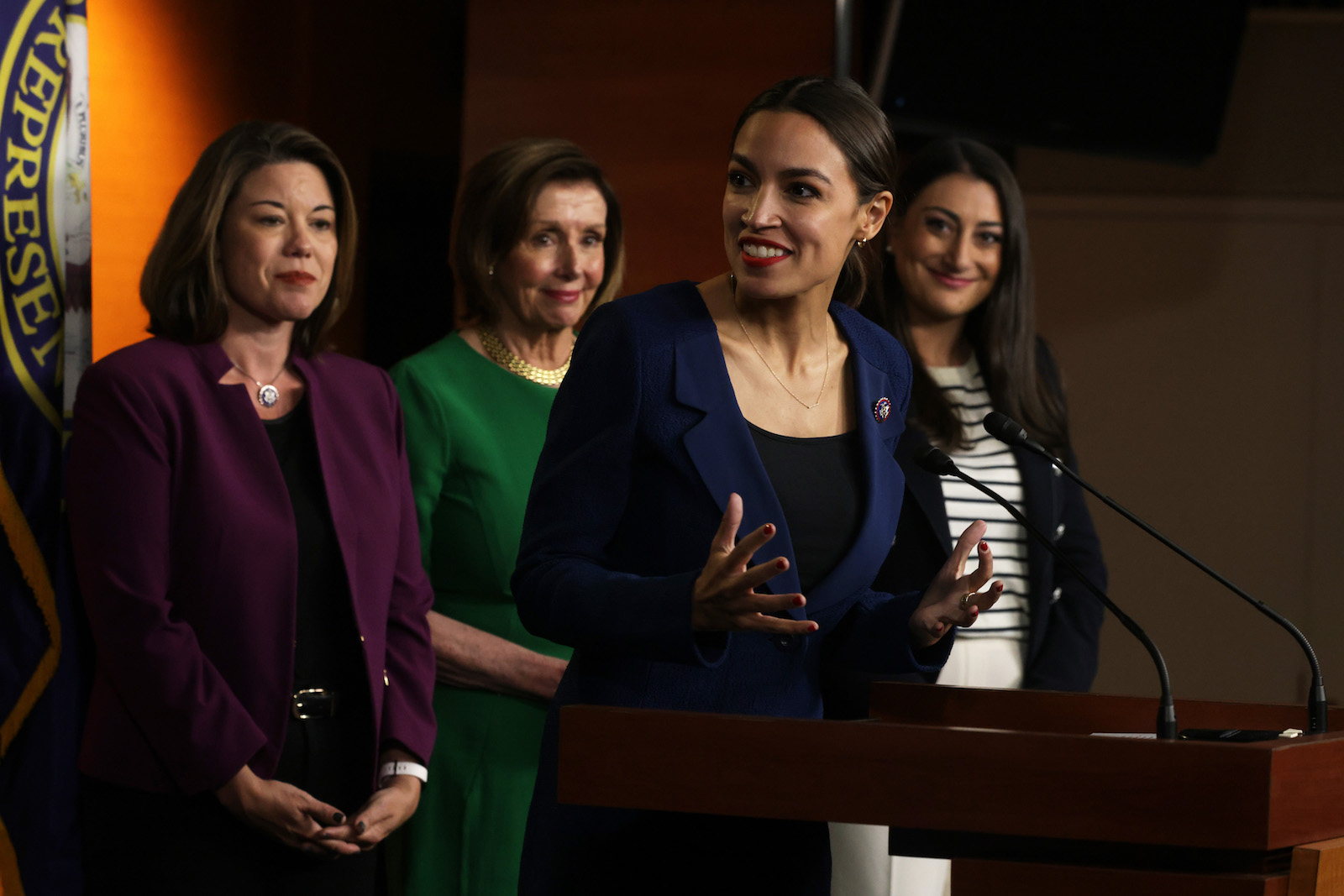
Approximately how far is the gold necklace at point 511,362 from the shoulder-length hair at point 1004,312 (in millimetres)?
684

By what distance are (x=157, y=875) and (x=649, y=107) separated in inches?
91.7

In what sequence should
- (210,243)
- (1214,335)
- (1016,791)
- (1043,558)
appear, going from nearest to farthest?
(1016,791), (210,243), (1043,558), (1214,335)

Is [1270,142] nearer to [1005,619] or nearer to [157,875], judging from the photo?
[1005,619]

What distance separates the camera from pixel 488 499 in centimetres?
241

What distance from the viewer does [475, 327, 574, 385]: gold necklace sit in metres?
2.57

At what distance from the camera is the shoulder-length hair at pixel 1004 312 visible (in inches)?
107

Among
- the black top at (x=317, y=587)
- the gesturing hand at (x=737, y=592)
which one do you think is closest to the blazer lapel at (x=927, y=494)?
the black top at (x=317, y=587)

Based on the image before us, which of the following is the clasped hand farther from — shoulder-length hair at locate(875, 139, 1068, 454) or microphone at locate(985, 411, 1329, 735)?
shoulder-length hair at locate(875, 139, 1068, 454)

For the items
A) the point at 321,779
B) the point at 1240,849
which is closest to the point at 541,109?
the point at 321,779

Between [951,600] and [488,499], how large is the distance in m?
1.14

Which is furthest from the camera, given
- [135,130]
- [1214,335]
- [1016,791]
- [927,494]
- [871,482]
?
[1214,335]

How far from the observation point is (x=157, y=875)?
1910 mm

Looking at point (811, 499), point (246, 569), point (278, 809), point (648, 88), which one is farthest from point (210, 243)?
point (648, 88)

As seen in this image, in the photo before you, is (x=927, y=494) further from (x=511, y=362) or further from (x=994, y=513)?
(x=511, y=362)
